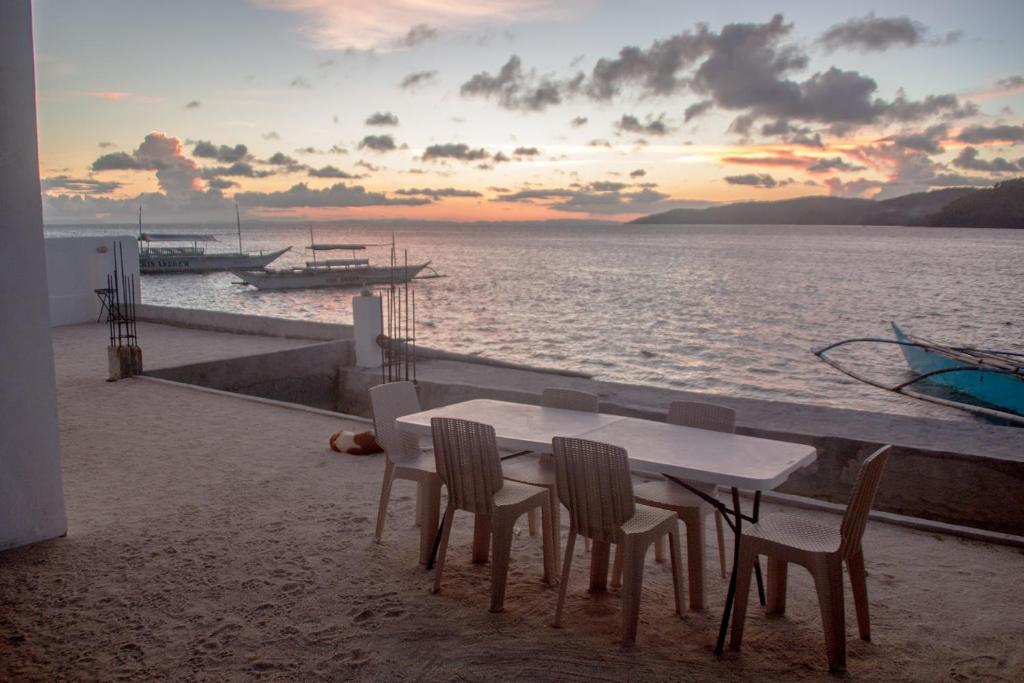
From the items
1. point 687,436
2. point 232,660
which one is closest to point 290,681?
point 232,660

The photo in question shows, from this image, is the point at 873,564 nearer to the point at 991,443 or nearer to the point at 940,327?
the point at 991,443

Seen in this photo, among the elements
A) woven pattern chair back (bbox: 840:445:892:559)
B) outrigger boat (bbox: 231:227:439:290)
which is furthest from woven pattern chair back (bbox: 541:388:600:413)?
outrigger boat (bbox: 231:227:439:290)

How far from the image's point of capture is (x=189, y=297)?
52.5 m

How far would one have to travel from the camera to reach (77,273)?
14570mm

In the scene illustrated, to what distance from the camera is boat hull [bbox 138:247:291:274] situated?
209ft

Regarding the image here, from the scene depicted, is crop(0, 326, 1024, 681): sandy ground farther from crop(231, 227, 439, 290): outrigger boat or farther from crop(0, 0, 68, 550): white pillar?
crop(231, 227, 439, 290): outrigger boat

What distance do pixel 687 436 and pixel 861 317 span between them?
118 ft

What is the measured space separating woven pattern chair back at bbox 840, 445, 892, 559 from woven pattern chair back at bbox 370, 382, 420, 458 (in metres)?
2.25

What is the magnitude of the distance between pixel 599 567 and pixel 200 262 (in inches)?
2605

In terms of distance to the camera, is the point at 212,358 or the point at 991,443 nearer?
the point at 991,443

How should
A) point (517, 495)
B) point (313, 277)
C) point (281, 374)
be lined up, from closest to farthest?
point (517, 495), point (281, 374), point (313, 277)

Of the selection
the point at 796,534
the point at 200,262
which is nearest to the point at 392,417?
the point at 796,534

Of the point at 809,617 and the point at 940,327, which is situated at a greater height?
the point at 809,617

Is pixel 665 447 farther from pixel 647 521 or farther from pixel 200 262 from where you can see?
pixel 200 262
